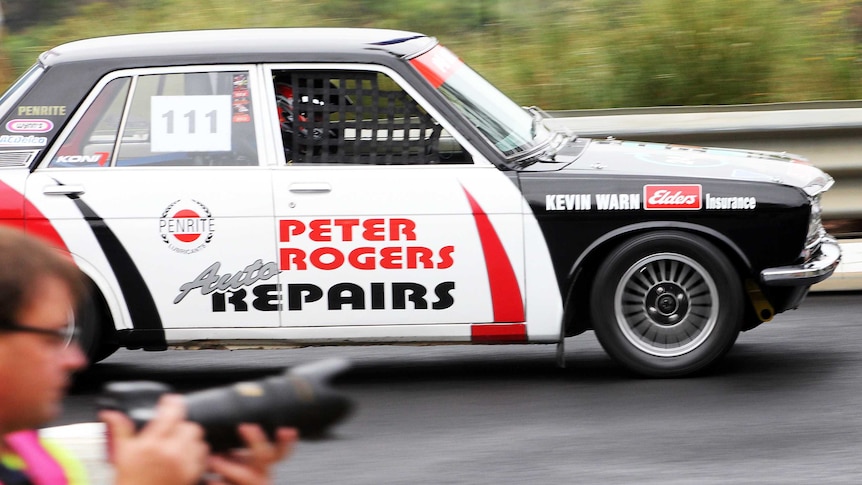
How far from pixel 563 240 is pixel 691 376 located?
95 centimetres

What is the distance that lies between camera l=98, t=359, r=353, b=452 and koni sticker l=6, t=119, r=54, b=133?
4738 millimetres

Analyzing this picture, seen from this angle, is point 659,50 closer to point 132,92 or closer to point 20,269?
point 132,92

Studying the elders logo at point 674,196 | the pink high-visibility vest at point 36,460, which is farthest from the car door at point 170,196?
the pink high-visibility vest at point 36,460

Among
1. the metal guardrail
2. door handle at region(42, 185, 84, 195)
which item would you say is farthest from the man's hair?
the metal guardrail

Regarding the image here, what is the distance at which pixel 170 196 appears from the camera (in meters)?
6.07

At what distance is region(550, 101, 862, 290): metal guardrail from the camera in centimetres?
834

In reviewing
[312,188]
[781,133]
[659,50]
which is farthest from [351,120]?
[659,50]

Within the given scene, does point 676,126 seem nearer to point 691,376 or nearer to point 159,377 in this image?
point 691,376

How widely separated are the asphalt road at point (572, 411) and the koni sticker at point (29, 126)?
1365 millimetres

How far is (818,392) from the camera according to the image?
590 centimetres

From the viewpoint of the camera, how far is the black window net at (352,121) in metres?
6.18

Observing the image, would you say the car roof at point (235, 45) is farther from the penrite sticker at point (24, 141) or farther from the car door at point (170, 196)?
the penrite sticker at point (24, 141)

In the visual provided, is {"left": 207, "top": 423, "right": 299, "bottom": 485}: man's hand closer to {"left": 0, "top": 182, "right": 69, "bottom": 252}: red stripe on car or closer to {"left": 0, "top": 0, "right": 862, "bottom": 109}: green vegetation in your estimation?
{"left": 0, "top": 182, "right": 69, "bottom": 252}: red stripe on car

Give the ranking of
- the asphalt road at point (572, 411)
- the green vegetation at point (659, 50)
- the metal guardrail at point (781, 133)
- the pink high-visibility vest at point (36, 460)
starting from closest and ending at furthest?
the pink high-visibility vest at point (36, 460) → the asphalt road at point (572, 411) → the metal guardrail at point (781, 133) → the green vegetation at point (659, 50)
